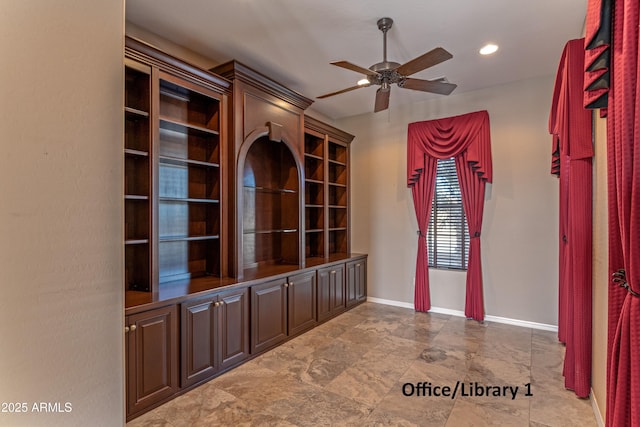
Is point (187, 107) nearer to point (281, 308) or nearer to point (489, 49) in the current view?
point (281, 308)

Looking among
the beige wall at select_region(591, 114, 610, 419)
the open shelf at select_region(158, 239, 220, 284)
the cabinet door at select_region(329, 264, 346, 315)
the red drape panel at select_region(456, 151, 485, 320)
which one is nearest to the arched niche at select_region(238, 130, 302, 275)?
the open shelf at select_region(158, 239, 220, 284)

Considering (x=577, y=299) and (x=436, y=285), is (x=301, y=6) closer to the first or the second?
(x=577, y=299)

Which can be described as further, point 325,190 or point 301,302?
point 325,190

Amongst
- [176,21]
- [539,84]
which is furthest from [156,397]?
[539,84]

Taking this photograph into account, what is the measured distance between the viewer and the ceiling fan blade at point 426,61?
8.02 ft

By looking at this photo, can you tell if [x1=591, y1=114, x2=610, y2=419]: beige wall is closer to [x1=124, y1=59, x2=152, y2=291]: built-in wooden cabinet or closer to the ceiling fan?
the ceiling fan

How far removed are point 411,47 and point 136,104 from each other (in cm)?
272

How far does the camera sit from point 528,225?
4188 mm

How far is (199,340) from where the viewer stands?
278 centimetres

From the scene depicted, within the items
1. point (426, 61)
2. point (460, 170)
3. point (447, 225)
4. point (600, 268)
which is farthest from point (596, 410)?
point (460, 170)

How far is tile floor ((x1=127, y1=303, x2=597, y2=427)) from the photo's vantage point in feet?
7.72

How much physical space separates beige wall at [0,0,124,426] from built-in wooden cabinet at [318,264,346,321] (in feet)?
11.8

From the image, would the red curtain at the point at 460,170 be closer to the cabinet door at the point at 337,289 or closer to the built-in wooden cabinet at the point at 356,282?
the built-in wooden cabinet at the point at 356,282

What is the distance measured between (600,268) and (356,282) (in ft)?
10.8
